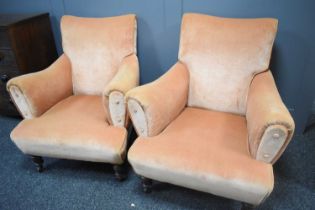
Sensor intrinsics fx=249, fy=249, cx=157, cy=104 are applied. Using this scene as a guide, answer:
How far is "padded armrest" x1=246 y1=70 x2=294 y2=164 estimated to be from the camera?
954 millimetres

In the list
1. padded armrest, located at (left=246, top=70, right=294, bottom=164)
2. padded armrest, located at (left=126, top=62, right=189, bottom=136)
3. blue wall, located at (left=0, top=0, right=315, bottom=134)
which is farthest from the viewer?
blue wall, located at (left=0, top=0, right=315, bottom=134)

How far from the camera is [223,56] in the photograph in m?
1.40

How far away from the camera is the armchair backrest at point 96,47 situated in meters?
1.62

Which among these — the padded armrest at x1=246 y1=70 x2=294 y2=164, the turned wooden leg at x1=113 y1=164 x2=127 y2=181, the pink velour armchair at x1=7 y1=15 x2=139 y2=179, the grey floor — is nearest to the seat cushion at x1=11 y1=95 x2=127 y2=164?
the pink velour armchair at x1=7 y1=15 x2=139 y2=179

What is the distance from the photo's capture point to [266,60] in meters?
1.35

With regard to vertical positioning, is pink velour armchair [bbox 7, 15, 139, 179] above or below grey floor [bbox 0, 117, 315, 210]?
above

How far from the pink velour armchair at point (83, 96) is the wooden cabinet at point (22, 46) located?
0.91ft

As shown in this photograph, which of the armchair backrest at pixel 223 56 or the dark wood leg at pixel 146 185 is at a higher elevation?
the armchair backrest at pixel 223 56


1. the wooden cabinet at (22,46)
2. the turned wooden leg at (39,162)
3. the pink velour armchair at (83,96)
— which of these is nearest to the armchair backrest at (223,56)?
the pink velour armchair at (83,96)

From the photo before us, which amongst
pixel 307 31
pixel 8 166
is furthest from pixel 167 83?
pixel 8 166

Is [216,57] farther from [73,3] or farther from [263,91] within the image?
[73,3]

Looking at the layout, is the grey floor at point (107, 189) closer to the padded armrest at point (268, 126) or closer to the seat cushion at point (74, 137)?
the seat cushion at point (74, 137)

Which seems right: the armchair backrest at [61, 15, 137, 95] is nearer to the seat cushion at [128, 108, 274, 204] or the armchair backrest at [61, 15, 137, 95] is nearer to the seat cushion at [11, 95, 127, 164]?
the seat cushion at [11, 95, 127, 164]

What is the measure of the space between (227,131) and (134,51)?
0.81m
